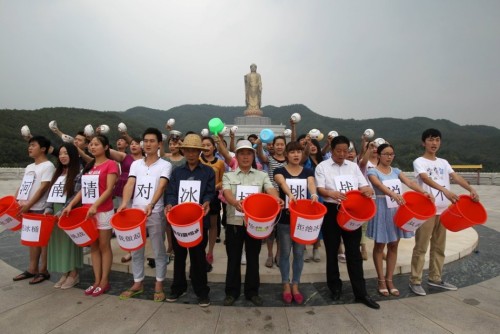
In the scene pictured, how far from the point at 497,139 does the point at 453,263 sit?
58.8 meters

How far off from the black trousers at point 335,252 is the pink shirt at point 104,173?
8.90 ft

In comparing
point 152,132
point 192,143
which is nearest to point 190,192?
point 192,143

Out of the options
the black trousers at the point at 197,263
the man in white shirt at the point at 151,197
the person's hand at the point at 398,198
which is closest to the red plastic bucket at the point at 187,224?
the black trousers at the point at 197,263

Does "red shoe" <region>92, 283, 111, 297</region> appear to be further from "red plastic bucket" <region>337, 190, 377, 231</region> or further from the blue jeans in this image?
"red plastic bucket" <region>337, 190, 377, 231</region>

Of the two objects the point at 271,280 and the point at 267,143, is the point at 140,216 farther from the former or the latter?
the point at 267,143

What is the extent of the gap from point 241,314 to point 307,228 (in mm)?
1224

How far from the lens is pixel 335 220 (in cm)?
328

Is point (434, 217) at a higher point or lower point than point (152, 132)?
lower

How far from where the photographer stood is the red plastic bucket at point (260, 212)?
107 inches

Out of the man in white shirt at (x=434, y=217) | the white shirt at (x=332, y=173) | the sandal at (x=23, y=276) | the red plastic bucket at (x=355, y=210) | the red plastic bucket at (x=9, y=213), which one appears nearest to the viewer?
the red plastic bucket at (x=355, y=210)

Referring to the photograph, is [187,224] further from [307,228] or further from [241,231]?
[307,228]

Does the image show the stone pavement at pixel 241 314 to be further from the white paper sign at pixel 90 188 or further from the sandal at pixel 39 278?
the white paper sign at pixel 90 188

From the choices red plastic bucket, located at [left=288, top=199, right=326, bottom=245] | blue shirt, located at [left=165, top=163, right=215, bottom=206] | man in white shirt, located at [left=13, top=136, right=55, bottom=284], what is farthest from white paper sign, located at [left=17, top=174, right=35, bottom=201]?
red plastic bucket, located at [left=288, top=199, right=326, bottom=245]

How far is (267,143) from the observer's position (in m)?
5.02
